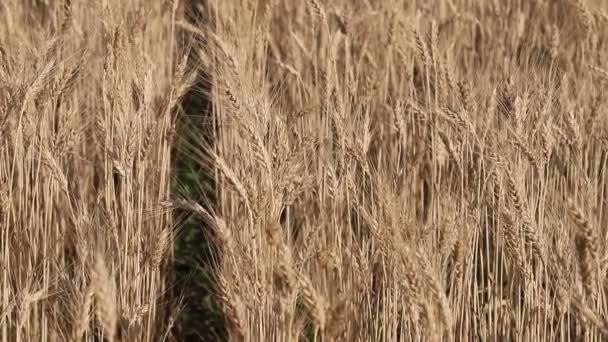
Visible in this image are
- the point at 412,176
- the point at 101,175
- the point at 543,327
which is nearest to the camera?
the point at 543,327

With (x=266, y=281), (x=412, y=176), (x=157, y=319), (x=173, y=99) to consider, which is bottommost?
(x=157, y=319)

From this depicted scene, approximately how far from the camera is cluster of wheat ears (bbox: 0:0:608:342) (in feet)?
7.29

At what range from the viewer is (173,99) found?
281 cm

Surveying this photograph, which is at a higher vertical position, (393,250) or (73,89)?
(73,89)

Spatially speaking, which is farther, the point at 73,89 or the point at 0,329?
the point at 73,89

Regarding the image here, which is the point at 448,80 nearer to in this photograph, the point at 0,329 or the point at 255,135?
the point at 255,135

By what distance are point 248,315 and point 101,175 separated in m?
1.02

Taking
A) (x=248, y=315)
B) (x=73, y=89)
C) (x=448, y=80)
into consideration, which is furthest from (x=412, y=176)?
(x=73, y=89)

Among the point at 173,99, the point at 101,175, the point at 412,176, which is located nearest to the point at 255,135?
the point at 173,99

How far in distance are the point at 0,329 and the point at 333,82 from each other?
1208mm

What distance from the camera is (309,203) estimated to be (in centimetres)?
301

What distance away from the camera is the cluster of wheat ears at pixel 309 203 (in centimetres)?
222

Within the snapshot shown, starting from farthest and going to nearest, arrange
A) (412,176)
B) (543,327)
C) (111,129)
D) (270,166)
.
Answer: (412,176)
(111,129)
(543,327)
(270,166)

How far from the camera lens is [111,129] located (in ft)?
8.93
